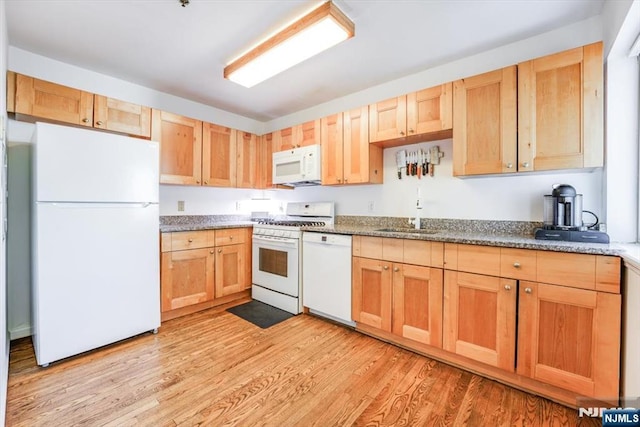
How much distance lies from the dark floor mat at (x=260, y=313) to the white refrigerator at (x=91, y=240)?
0.79 metres

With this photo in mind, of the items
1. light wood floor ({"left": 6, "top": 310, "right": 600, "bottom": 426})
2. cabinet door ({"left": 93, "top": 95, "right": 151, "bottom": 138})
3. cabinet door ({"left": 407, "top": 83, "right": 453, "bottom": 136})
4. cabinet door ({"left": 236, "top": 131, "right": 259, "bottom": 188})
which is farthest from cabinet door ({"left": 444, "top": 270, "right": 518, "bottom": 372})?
cabinet door ({"left": 93, "top": 95, "right": 151, "bottom": 138})

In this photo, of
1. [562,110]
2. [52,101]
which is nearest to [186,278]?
[52,101]

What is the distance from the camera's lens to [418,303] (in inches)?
83.0

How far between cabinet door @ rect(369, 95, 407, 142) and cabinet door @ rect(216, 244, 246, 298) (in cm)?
194

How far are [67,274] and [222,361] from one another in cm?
126

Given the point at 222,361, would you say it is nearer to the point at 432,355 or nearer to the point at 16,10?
the point at 432,355

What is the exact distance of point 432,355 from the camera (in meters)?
2.09

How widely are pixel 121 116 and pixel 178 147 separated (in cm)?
55

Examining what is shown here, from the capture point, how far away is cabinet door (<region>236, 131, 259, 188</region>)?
358 centimetres

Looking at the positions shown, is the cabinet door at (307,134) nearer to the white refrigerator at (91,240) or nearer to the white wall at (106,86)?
the white wall at (106,86)

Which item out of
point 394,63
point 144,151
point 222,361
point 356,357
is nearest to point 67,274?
point 144,151

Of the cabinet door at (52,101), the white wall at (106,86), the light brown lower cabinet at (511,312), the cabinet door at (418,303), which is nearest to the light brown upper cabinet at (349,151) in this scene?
the light brown lower cabinet at (511,312)

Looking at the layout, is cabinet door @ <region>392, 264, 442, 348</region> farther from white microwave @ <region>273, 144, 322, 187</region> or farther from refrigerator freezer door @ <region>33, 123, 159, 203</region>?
refrigerator freezer door @ <region>33, 123, 159, 203</region>

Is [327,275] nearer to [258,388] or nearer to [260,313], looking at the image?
[260,313]
